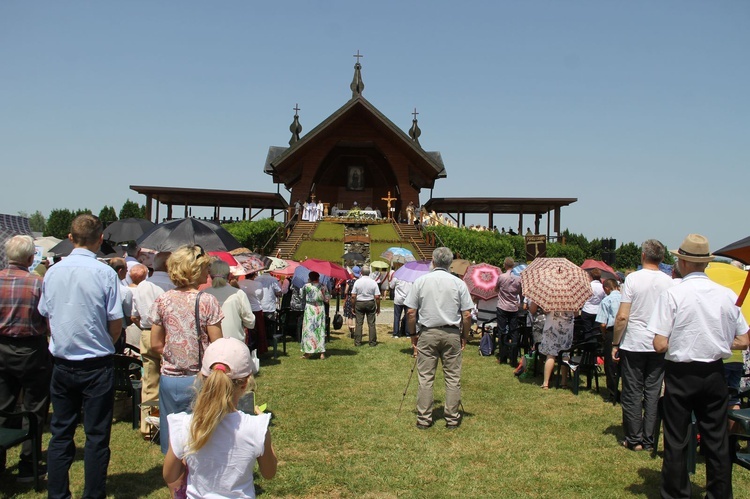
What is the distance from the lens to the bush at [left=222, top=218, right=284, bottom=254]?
28.4 metres

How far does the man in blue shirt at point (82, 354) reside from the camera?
4.27m

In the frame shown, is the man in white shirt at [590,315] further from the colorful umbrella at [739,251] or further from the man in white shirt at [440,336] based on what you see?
the colorful umbrella at [739,251]

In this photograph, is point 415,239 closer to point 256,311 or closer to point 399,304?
point 399,304

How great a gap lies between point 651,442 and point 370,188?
38.1m

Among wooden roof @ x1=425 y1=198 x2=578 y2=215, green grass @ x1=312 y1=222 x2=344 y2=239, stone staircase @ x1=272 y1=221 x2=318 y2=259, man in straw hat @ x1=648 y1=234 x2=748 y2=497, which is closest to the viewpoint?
man in straw hat @ x1=648 y1=234 x2=748 y2=497

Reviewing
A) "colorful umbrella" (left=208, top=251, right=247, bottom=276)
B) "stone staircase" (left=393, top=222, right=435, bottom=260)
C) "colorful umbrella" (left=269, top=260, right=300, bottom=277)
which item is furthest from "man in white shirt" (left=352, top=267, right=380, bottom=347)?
"stone staircase" (left=393, top=222, right=435, bottom=260)

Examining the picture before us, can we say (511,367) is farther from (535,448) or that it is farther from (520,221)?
(520,221)

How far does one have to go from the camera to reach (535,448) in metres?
6.14

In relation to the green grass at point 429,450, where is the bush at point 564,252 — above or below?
above

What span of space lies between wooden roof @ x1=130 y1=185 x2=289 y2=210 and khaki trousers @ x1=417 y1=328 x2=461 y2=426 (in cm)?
2985

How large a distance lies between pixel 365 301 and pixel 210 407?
9.72 meters

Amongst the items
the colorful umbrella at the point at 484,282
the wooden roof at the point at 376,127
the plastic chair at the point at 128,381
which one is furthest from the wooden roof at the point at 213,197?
the plastic chair at the point at 128,381

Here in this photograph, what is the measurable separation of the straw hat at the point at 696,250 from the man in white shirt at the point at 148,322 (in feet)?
14.8

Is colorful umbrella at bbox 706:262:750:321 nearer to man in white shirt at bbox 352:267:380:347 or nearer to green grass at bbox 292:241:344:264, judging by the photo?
man in white shirt at bbox 352:267:380:347
